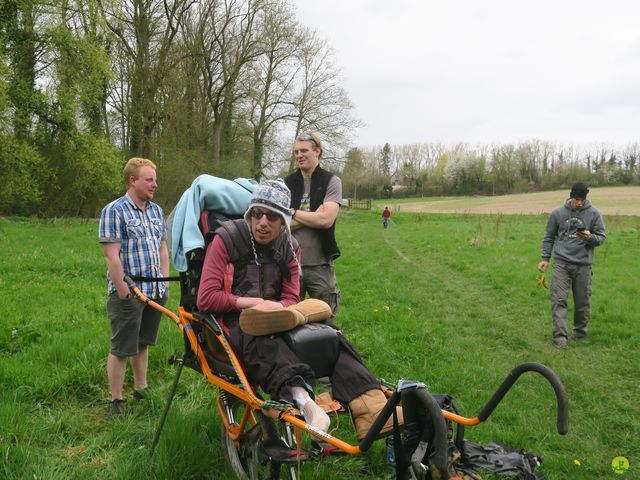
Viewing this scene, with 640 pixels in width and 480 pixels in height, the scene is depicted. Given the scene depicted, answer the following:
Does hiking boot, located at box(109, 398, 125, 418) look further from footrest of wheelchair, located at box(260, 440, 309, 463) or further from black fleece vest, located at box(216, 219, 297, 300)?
footrest of wheelchair, located at box(260, 440, 309, 463)

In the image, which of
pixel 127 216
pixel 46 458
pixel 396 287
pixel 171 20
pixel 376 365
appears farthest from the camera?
pixel 171 20

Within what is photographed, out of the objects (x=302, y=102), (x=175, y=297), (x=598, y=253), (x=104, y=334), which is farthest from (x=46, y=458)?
(x=302, y=102)

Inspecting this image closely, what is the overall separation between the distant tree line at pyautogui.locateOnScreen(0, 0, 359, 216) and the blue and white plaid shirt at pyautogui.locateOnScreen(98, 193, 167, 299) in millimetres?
20339

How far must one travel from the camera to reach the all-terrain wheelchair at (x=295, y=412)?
204cm

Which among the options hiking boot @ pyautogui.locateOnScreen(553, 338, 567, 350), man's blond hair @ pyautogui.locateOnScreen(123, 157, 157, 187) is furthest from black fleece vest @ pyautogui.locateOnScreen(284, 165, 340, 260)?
hiking boot @ pyautogui.locateOnScreen(553, 338, 567, 350)

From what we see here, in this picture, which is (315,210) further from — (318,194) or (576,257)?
(576,257)

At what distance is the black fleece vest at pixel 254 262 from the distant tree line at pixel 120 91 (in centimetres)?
2180

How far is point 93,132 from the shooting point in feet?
84.9

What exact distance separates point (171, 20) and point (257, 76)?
7.77 meters

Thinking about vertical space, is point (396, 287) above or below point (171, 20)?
below

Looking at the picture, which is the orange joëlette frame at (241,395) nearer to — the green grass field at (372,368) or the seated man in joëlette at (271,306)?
the seated man in joëlette at (271,306)

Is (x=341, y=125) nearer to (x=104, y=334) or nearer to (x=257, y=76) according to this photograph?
(x=257, y=76)

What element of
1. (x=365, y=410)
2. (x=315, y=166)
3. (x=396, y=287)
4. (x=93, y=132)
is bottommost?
(x=396, y=287)

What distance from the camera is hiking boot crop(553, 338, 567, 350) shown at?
7063 millimetres
